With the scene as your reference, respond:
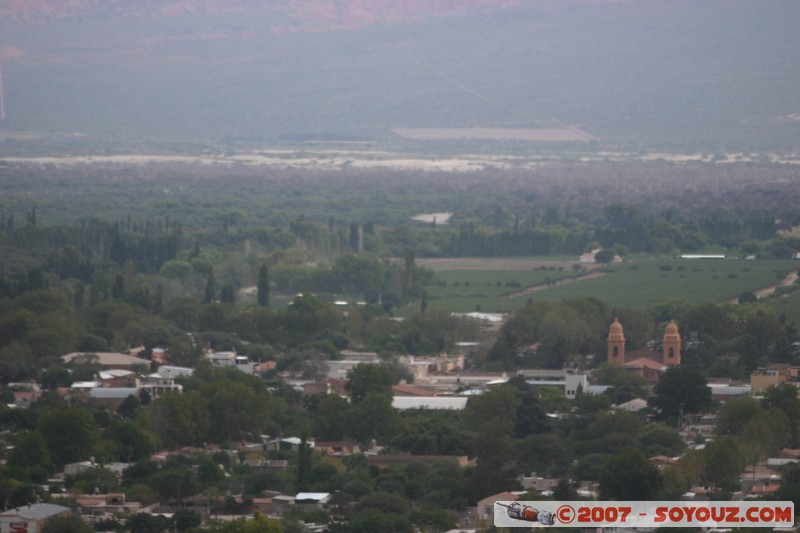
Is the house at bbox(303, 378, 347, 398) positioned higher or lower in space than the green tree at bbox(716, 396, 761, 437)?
lower

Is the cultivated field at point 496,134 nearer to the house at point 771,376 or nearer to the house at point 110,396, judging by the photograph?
the house at point 771,376

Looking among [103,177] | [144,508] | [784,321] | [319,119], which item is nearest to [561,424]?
[144,508]

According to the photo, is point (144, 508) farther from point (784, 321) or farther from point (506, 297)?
point (506, 297)

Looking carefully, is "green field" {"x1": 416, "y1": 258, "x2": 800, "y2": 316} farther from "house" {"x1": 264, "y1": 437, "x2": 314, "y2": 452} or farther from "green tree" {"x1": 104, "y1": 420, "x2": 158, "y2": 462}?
"green tree" {"x1": 104, "y1": 420, "x2": 158, "y2": 462}

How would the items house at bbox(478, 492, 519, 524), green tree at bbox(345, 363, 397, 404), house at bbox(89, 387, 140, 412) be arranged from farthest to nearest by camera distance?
1. green tree at bbox(345, 363, 397, 404)
2. house at bbox(89, 387, 140, 412)
3. house at bbox(478, 492, 519, 524)

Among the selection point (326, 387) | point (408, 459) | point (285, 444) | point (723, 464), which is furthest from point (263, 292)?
point (723, 464)

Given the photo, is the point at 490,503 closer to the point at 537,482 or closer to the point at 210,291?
the point at 537,482

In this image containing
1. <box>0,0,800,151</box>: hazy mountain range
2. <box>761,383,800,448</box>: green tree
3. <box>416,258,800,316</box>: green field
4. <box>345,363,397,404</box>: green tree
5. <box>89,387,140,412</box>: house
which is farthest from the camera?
<box>0,0,800,151</box>: hazy mountain range

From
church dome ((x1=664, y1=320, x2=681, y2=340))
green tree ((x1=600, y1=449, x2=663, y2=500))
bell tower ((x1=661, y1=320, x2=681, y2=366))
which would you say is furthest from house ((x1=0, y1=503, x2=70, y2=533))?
church dome ((x1=664, y1=320, x2=681, y2=340))

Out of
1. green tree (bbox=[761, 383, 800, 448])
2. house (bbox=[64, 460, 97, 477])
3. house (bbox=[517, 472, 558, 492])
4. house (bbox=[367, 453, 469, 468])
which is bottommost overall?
house (bbox=[64, 460, 97, 477])
